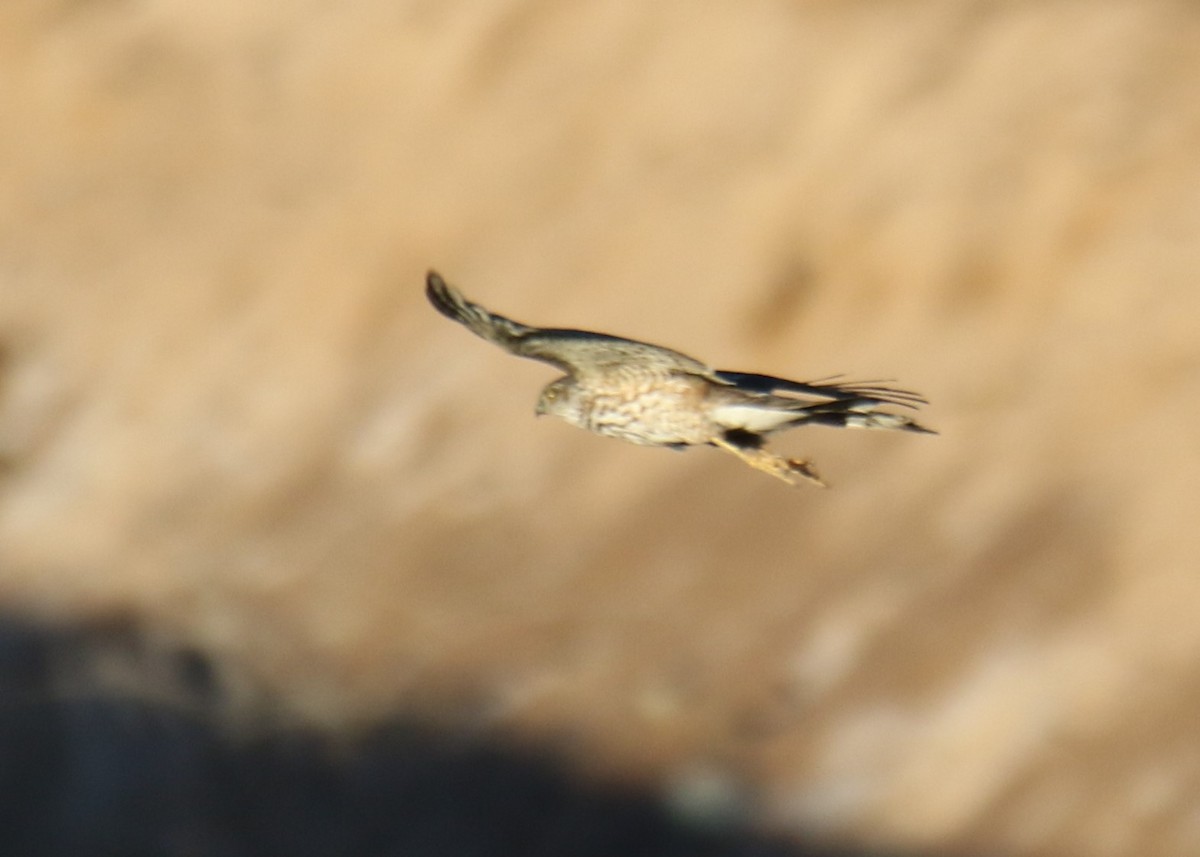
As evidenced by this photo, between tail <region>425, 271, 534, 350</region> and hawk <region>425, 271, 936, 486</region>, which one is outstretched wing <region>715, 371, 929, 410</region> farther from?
tail <region>425, 271, 534, 350</region>

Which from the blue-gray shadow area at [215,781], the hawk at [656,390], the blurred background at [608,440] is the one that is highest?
the blurred background at [608,440]

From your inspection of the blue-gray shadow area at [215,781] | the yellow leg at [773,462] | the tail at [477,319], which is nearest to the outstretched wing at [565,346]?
the tail at [477,319]

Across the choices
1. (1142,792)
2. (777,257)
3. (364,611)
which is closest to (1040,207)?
(777,257)

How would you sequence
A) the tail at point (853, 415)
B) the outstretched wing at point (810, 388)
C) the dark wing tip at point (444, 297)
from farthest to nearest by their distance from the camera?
the dark wing tip at point (444, 297) → the tail at point (853, 415) → the outstretched wing at point (810, 388)

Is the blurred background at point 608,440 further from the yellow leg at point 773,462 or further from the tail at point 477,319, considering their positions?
the tail at point 477,319

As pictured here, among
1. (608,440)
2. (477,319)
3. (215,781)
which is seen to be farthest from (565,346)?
(215,781)

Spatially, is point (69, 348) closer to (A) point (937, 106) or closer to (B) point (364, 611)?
(B) point (364, 611)

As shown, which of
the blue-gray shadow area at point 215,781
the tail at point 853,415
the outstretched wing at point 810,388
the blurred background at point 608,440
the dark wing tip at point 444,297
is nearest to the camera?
the outstretched wing at point 810,388

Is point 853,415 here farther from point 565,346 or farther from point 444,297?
point 444,297
